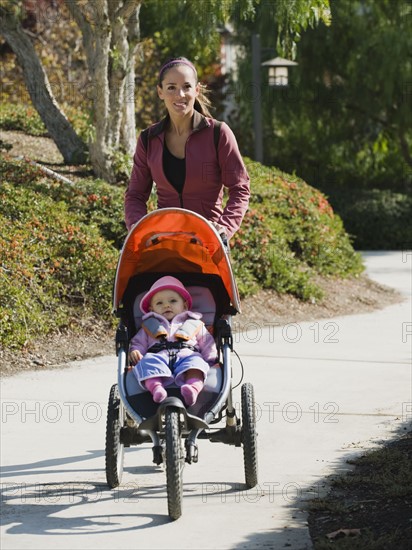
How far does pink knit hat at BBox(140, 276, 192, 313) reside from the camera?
18.5 ft

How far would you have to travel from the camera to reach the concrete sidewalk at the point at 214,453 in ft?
16.5

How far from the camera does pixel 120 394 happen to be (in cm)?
525

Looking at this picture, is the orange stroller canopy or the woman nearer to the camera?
the orange stroller canopy

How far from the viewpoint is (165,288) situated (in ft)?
18.5

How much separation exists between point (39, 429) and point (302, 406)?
1870 mm

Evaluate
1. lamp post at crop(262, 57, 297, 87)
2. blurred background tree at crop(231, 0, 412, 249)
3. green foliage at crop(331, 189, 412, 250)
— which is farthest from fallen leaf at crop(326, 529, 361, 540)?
blurred background tree at crop(231, 0, 412, 249)

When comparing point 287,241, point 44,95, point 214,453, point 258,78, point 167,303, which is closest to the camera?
point 167,303

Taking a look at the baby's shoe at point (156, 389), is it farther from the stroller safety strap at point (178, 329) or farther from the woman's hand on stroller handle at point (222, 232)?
the woman's hand on stroller handle at point (222, 232)

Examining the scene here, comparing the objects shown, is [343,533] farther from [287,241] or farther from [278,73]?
[278,73]

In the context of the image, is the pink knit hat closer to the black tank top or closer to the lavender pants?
the lavender pants

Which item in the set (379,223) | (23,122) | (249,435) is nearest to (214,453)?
(249,435)

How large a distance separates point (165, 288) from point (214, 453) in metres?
1.29

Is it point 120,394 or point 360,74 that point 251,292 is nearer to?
point 120,394

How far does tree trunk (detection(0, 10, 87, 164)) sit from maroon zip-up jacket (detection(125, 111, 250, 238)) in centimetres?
781
